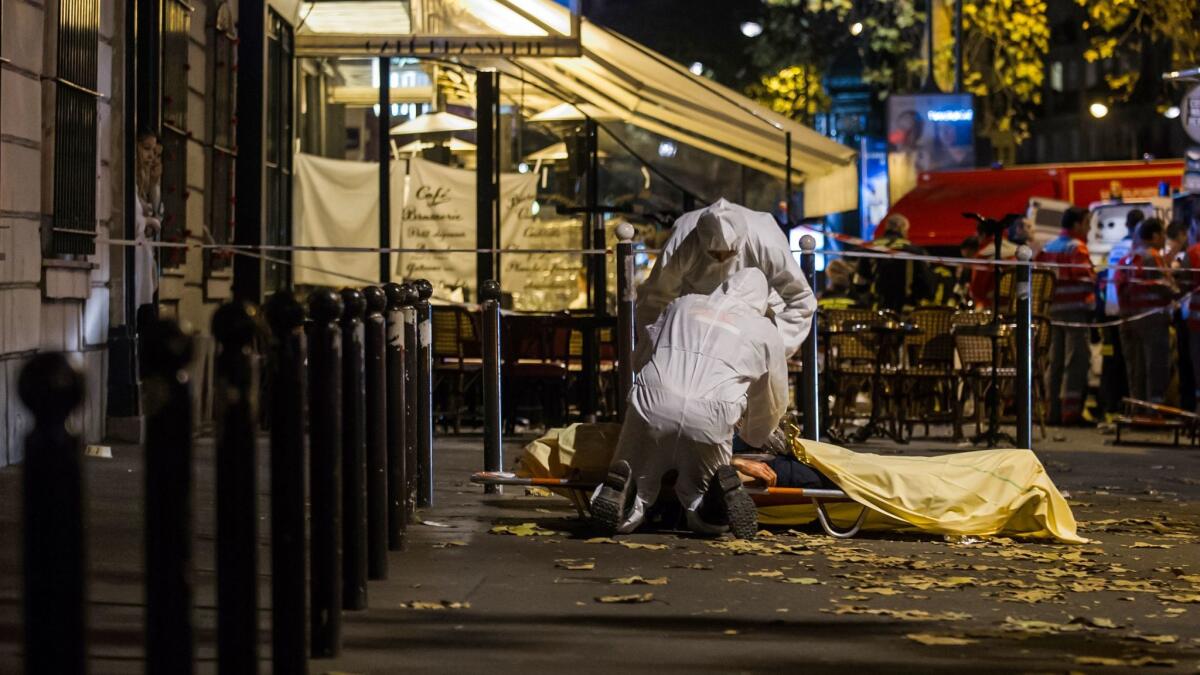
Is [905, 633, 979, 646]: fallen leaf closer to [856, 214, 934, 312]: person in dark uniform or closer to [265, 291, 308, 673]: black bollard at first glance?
[265, 291, 308, 673]: black bollard

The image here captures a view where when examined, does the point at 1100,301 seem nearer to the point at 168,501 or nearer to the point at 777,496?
the point at 777,496

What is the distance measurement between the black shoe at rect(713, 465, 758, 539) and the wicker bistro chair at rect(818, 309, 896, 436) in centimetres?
660

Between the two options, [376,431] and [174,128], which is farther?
[174,128]

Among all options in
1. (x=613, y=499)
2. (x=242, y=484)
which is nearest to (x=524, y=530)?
(x=613, y=499)

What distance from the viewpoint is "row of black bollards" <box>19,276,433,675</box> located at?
3055 mm

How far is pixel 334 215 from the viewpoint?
63.5 ft

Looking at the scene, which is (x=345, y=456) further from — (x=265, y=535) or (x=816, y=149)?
(x=816, y=149)

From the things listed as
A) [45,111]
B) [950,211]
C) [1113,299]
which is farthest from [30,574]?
[950,211]

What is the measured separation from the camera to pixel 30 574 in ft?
10.0

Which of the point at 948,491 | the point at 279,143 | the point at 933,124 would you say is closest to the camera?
the point at 948,491

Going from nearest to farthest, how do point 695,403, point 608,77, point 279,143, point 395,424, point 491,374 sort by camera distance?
point 395,424 < point 695,403 < point 491,374 < point 279,143 < point 608,77

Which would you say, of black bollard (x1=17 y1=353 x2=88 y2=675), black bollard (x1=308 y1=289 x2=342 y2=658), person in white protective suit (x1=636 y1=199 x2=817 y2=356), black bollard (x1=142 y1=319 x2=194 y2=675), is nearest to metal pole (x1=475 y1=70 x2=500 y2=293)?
person in white protective suit (x1=636 y1=199 x2=817 y2=356)

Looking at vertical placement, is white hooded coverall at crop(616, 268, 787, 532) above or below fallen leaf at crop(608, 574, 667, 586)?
above

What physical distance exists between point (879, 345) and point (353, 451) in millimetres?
10224
